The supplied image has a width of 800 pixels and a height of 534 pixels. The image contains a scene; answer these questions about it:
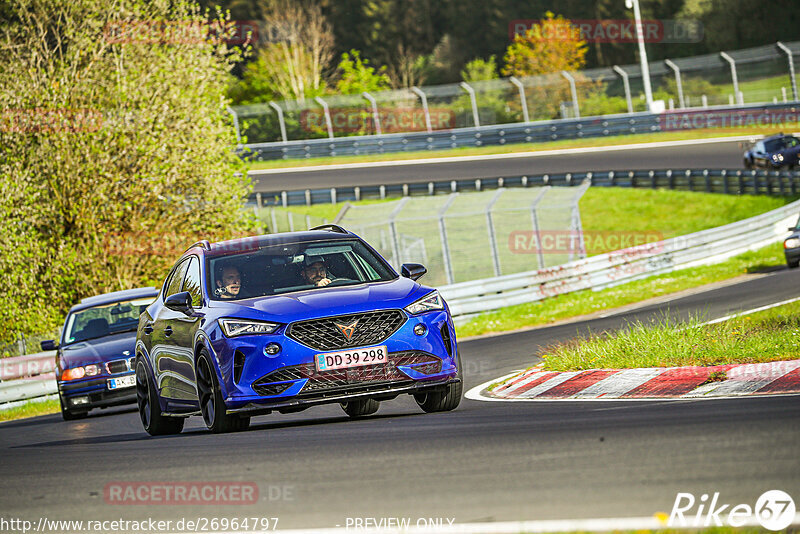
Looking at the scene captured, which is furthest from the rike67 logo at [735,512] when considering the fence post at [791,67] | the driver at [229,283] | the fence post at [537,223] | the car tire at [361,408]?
the fence post at [791,67]

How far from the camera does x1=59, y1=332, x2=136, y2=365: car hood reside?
15.9m

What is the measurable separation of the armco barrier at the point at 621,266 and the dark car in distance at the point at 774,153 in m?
8.34

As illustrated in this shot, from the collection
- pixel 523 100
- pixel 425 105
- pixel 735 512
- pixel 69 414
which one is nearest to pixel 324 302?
pixel 735 512

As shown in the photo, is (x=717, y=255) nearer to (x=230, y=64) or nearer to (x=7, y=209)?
(x=230, y=64)

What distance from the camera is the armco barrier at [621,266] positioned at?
960 inches

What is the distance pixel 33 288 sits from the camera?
23.2 meters

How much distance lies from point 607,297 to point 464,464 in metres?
19.3

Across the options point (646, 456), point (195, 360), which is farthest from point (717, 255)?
point (646, 456)

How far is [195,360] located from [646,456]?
4448 mm

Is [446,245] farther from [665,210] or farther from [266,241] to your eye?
[266,241]

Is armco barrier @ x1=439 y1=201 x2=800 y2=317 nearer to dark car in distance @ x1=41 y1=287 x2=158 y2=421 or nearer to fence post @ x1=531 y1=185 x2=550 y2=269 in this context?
fence post @ x1=531 y1=185 x2=550 y2=269

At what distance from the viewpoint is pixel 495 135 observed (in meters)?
54.6

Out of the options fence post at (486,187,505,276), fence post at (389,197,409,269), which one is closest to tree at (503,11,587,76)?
fence post at (486,187,505,276)

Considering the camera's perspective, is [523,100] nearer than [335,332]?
No
